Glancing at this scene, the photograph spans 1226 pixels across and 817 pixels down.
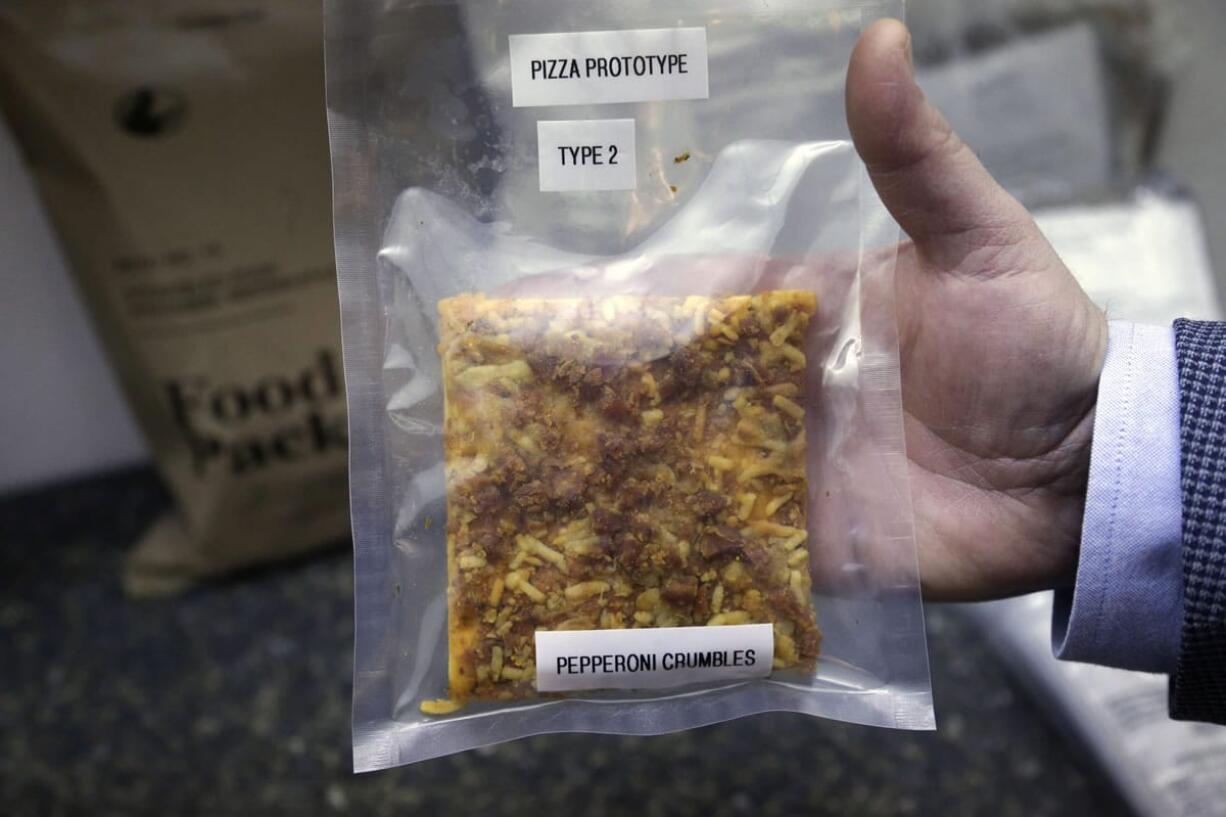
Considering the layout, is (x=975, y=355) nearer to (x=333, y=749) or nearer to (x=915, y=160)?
(x=915, y=160)

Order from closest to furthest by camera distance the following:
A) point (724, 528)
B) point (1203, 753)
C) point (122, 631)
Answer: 1. point (724, 528)
2. point (1203, 753)
3. point (122, 631)

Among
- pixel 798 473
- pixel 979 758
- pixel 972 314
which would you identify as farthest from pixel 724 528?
pixel 979 758

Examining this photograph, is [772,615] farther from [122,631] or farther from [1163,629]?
[122,631]

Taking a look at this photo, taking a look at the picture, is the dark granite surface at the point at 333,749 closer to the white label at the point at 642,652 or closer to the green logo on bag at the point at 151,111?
the white label at the point at 642,652

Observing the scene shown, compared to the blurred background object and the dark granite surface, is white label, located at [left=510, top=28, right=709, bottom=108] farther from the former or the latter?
the dark granite surface

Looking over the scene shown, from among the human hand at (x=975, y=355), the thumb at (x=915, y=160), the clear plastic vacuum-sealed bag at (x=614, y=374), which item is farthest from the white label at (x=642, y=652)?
the thumb at (x=915, y=160)

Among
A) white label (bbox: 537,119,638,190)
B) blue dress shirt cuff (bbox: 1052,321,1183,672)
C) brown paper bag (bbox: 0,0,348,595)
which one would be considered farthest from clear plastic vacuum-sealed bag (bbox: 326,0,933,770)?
brown paper bag (bbox: 0,0,348,595)

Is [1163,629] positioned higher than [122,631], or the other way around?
[1163,629]
